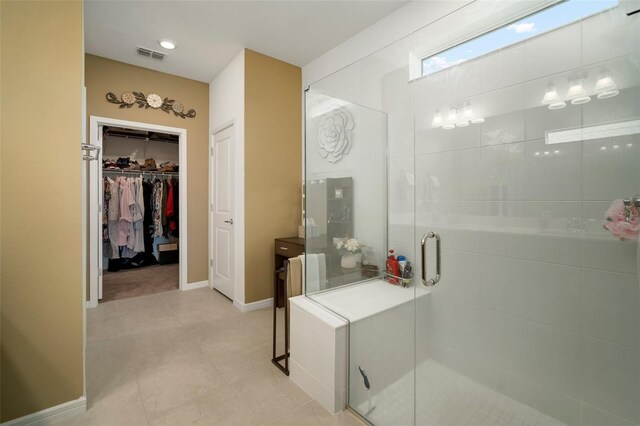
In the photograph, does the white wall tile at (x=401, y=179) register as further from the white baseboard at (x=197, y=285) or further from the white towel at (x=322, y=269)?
the white baseboard at (x=197, y=285)

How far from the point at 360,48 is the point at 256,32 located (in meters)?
1.01

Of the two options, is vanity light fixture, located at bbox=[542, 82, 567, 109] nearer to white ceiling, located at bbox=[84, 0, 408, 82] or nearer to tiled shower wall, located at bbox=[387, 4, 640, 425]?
tiled shower wall, located at bbox=[387, 4, 640, 425]

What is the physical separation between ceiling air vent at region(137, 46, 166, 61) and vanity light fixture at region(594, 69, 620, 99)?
3.69 metres

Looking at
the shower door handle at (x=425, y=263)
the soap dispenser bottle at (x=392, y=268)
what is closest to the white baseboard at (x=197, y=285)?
the soap dispenser bottle at (x=392, y=268)

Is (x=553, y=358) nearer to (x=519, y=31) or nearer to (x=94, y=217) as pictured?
(x=519, y=31)

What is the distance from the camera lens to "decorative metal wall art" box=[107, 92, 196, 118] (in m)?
3.36

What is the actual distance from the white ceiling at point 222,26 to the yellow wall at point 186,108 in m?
0.16

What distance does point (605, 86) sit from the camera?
105cm

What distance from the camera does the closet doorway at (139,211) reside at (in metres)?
4.48

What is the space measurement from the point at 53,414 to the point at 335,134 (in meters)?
2.30

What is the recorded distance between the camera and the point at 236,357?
2.19m

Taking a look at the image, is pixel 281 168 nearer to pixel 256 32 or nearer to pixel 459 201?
pixel 256 32

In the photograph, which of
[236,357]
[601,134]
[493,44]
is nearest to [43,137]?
[236,357]

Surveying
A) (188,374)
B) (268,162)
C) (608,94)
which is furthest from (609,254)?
(268,162)
